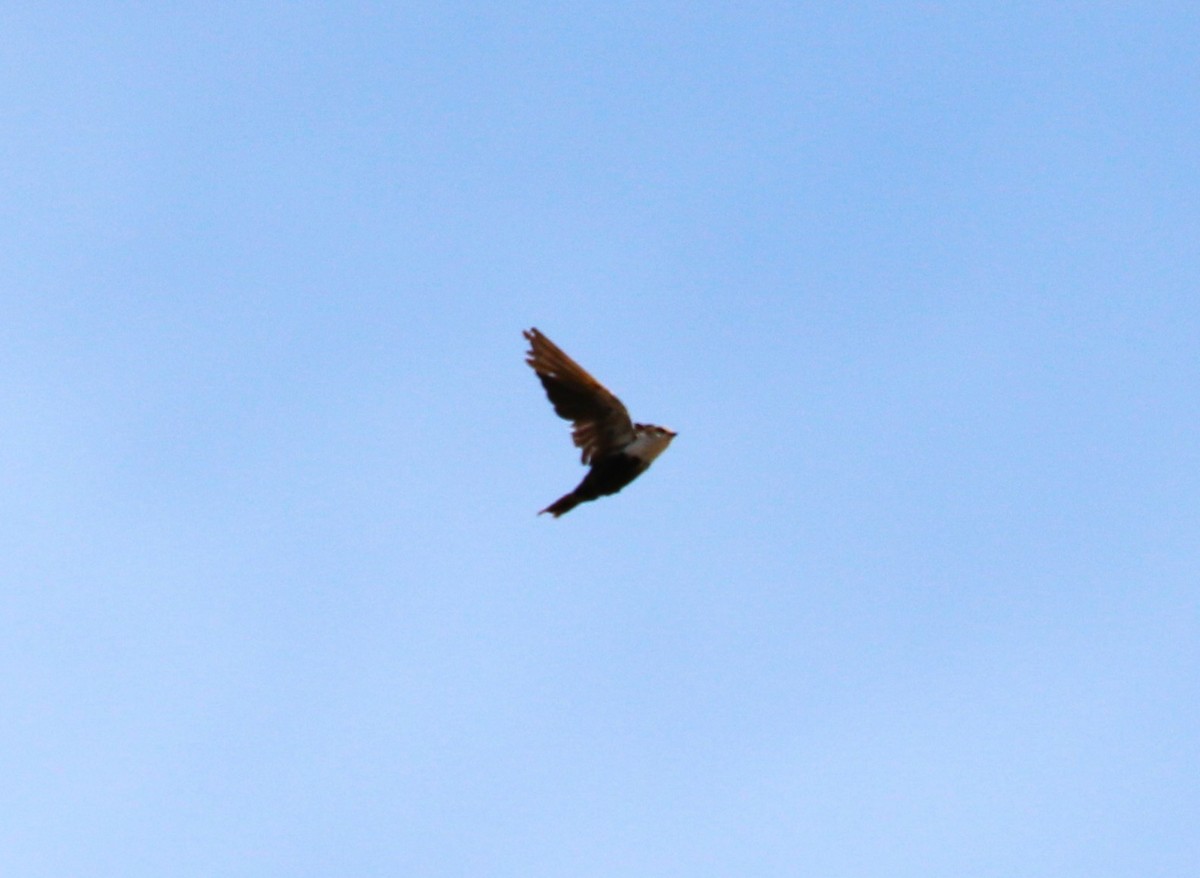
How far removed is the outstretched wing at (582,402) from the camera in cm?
8625

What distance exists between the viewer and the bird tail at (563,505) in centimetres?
8656

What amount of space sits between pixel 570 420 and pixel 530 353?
137 cm

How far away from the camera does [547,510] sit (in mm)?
86438

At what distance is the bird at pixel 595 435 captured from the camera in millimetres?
86438

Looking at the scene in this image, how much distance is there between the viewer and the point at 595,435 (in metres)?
86.7

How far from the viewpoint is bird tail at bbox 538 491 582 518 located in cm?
8656

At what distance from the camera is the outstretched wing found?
3396 inches

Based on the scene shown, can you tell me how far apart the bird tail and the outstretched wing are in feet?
2.20

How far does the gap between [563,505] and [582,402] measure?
5.96 ft

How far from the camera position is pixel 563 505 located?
86.6 metres

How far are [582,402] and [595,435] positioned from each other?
24.7 inches

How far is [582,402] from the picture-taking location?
8656 cm

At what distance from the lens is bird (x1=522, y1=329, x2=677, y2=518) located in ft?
284

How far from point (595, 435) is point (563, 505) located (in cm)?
134
